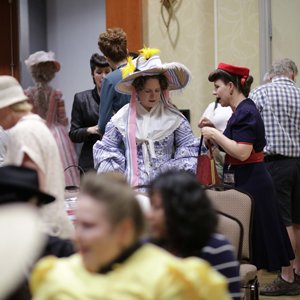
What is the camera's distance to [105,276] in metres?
1.69

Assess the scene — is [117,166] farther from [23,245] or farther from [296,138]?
[23,245]

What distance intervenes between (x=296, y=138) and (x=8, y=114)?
108 inches

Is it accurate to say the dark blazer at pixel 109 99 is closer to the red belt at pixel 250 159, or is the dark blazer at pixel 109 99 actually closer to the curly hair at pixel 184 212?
the red belt at pixel 250 159

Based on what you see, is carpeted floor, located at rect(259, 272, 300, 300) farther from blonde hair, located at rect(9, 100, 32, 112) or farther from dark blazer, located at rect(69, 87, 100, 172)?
blonde hair, located at rect(9, 100, 32, 112)

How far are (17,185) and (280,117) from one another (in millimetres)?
3384

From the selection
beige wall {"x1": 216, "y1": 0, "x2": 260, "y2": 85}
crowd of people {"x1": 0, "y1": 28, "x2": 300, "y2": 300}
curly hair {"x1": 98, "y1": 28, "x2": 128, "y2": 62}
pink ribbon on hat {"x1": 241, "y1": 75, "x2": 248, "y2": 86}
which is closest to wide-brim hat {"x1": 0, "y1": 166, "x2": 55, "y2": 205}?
crowd of people {"x1": 0, "y1": 28, "x2": 300, "y2": 300}

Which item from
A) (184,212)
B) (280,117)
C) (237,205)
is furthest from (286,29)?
(184,212)

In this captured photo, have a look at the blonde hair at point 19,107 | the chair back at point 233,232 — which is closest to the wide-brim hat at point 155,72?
the chair back at point 233,232

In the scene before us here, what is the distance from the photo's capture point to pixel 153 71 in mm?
4055

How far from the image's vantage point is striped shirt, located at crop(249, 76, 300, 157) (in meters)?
4.93

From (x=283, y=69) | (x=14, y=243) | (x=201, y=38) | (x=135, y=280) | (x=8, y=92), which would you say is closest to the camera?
(x=14, y=243)

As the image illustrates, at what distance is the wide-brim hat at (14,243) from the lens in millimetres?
1235

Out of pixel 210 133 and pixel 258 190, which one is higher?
pixel 210 133

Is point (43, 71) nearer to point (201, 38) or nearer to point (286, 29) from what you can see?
point (201, 38)
